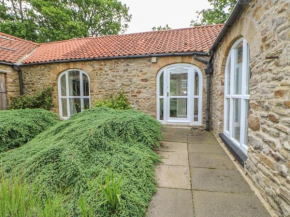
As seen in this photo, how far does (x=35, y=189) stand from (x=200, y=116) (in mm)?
5362

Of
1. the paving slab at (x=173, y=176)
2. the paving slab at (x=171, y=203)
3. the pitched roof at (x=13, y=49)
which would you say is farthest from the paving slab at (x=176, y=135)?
the pitched roof at (x=13, y=49)

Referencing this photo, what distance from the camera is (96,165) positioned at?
2578mm

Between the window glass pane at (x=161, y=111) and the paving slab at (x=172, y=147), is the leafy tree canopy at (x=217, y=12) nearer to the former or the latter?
the window glass pane at (x=161, y=111)

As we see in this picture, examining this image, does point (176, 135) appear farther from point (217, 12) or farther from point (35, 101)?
point (217, 12)

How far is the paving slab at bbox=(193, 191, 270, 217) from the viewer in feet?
6.02

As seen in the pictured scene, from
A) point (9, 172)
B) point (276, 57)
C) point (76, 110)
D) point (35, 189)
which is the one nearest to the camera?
point (276, 57)

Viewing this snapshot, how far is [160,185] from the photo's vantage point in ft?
7.92

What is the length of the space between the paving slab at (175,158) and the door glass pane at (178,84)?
A: 3.12m

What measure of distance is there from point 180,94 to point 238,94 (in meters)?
2.99

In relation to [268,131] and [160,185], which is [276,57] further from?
[160,185]

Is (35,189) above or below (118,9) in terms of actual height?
below

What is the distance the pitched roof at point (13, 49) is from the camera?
743 centimetres

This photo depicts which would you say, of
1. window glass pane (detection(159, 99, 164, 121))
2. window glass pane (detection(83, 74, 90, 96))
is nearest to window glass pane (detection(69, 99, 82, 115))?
window glass pane (detection(83, 74, 90, 96))

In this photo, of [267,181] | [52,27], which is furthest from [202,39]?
[52,27]
